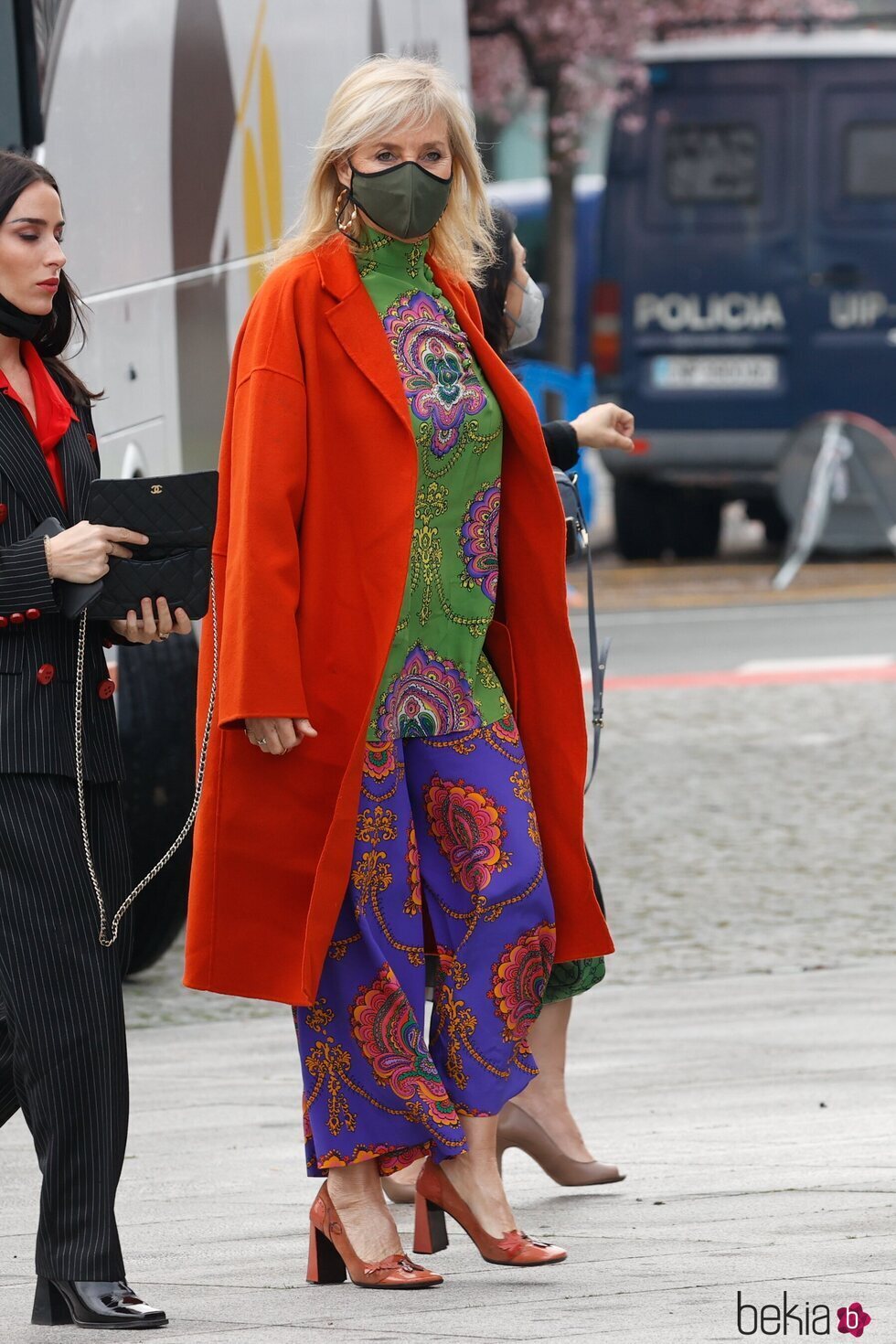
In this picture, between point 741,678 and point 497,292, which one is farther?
point 741,678

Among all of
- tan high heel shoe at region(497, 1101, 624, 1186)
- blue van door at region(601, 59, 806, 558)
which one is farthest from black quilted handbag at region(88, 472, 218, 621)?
blue van door at region(601, 59, 806, 558)

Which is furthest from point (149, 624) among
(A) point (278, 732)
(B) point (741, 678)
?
(B) point (741, 678)

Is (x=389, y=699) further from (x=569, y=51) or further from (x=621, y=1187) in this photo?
(x=569, y=51)

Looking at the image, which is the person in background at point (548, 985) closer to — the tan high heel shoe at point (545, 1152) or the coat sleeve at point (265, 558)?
the tan high heel shoe at point (545, 1152)

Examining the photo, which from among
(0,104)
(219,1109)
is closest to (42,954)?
(219,1109)

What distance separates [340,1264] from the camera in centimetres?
396

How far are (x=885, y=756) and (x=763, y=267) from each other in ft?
24.2

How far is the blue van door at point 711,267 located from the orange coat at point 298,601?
12894mm

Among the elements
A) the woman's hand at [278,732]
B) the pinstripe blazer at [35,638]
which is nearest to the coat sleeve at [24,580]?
the pinstripe blazer at [35,638]

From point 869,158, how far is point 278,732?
45.2ft

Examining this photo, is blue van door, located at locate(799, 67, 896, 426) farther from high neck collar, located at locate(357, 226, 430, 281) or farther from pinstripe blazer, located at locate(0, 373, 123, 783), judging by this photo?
pinstripe blazer, located at locate(0, 373, 123, 783)

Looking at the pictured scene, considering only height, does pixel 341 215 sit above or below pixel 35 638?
above

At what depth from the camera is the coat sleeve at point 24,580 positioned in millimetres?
3557

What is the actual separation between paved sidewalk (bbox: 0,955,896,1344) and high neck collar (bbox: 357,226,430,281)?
1477 millimetres
